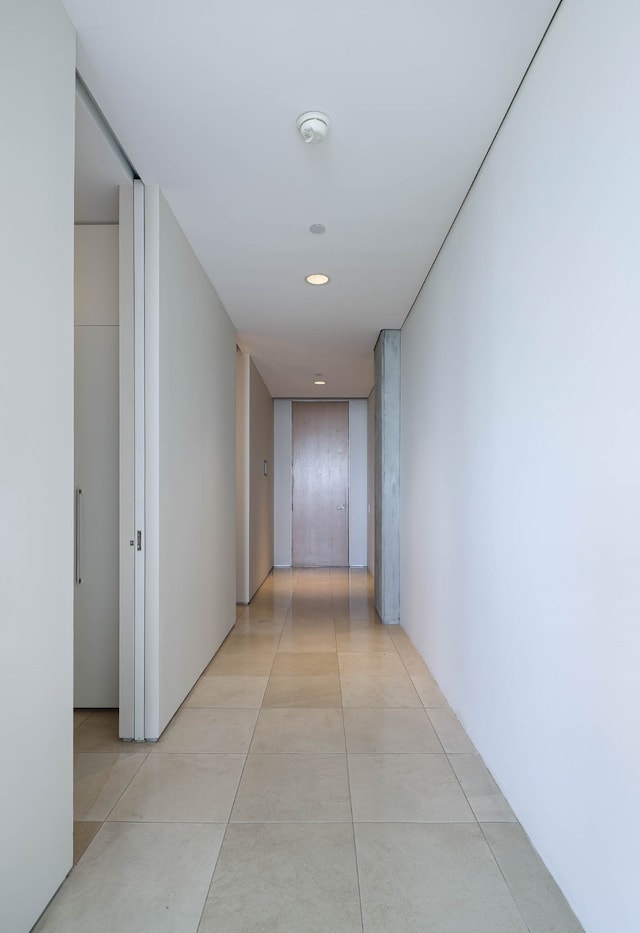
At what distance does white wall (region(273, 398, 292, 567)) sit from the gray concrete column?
13.4 feet

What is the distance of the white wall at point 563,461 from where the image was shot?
137 centimetres

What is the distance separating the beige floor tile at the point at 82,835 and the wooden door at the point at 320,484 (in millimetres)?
7270

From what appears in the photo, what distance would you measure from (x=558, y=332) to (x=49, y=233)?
59.3 inches

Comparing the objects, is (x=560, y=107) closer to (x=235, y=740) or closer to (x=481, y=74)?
(x=481, y=74)

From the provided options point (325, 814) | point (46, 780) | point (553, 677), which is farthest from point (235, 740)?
point (553, 677)

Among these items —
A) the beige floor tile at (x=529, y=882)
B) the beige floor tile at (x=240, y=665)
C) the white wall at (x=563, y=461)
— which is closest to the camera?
the white wall at (x=563, y=461)

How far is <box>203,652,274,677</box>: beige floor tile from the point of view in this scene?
12.5 ft

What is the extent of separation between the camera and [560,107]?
175 cm

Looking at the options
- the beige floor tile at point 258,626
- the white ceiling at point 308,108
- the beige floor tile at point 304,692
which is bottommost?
the beige floor tile at point 258,626

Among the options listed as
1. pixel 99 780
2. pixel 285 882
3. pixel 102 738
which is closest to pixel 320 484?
pixel 102 738

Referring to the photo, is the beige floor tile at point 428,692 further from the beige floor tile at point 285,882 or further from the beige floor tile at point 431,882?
the beige floor tile at point 285,882

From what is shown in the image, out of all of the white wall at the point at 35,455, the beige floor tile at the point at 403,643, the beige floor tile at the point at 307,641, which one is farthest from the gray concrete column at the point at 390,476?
the white wall at the point at 35,455

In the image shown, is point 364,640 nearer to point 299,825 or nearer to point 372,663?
point 372,663

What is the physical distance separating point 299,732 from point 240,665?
47.6 inches
